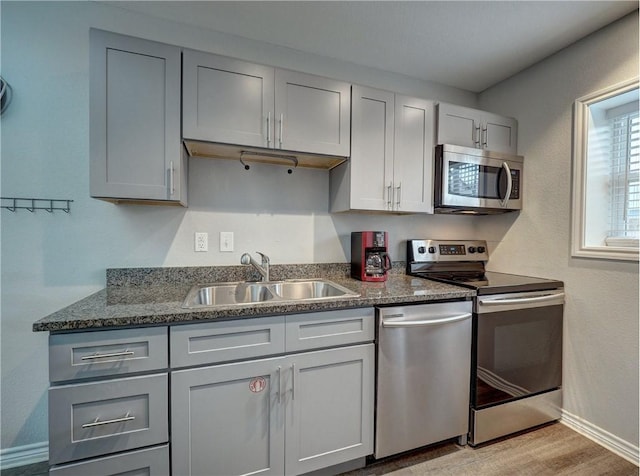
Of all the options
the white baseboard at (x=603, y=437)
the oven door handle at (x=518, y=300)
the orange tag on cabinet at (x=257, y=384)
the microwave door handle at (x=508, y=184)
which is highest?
the microwave door handle at (x=508, y=184)

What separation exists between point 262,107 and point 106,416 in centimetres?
159

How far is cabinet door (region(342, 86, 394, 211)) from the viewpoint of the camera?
5.99ft

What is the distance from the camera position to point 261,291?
1.83 meters

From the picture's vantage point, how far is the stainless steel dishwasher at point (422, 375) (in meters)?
1.50

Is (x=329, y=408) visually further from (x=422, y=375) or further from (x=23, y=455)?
(x=23, y=455)

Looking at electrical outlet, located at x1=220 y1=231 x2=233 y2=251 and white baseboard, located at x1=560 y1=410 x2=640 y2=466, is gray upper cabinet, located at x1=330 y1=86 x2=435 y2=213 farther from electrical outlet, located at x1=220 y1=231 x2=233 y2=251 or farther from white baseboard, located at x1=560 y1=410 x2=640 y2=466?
white baseboard, located at x1=560 y1=410 x2=640 y2=466

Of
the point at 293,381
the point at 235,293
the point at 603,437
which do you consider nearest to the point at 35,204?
the point at 235,293

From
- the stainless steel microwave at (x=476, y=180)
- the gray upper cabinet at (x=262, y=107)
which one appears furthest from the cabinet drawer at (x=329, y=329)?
the stainless steel microwave at (x=476, y=180)

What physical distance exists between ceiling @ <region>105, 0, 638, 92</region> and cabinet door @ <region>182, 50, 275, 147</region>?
0.41 meters

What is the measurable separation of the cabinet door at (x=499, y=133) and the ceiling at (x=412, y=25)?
1.30ft

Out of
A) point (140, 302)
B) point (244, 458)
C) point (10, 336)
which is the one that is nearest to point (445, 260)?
point (244, 458)

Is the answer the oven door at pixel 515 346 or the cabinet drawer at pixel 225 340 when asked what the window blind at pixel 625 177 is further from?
the cabinet drawer at pixel 225 340

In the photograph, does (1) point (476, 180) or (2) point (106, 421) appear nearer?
(2) point (106, 421)

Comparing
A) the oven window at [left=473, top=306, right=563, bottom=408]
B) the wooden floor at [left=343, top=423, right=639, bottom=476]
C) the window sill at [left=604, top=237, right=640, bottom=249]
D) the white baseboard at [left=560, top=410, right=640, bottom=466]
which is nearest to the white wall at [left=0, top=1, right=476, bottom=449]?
the wooden floor at [left=343, top=423, right=639, bottom=476]
